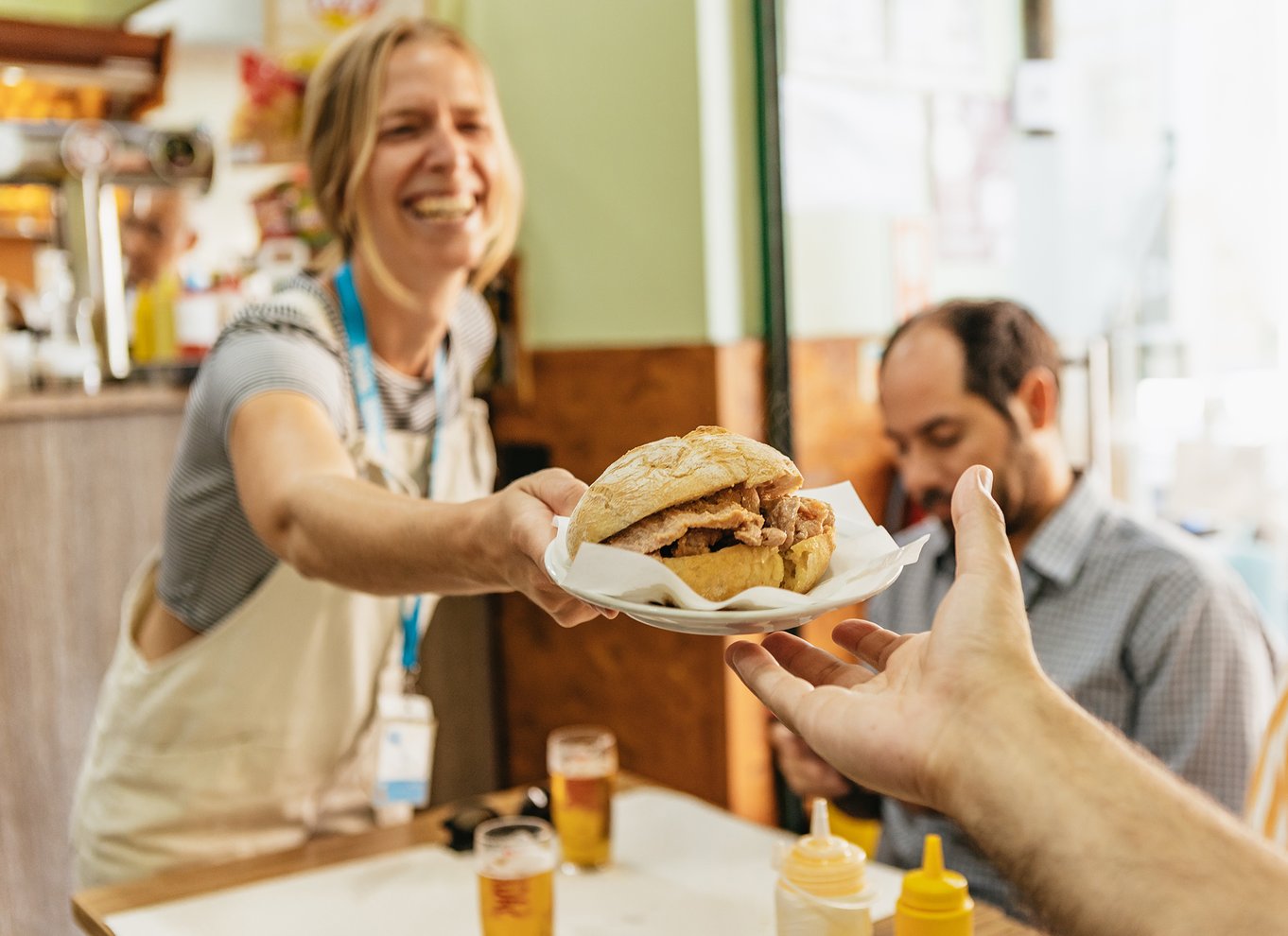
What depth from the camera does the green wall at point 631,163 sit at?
250 centimetres

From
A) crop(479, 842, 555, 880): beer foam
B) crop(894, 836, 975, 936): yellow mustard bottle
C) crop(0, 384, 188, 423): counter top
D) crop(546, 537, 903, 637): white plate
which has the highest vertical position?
crop(0, 384, 188, 423): counter top

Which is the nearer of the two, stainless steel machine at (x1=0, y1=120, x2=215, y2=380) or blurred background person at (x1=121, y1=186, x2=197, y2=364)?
stainless steel machine at (x1=0, y1=120, x2=215, y2=380)

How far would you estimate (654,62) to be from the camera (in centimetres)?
254

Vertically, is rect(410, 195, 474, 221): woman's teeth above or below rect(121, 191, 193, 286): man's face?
below

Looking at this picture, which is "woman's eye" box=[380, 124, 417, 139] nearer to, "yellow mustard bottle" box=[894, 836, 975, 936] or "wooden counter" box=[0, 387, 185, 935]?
"yellow mustard bottle" box=[894, 836, 975, 936]

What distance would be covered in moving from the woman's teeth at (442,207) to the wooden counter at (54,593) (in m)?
1.22

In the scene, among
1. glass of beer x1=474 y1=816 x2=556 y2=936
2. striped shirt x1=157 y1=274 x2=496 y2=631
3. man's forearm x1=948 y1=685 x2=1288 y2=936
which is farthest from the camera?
striped shirt x1=157 y1=274 x2=496 y2=631

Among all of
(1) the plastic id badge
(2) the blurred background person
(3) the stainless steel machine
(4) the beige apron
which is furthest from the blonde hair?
(2) the blurred background person

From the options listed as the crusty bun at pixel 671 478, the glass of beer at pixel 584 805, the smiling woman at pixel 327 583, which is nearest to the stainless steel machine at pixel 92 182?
the smiling woman at pixel 327 583

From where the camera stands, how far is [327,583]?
4.97ft

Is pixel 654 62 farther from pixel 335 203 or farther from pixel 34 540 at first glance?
pixel 34 540

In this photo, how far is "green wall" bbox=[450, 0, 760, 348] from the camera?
98.3 inches

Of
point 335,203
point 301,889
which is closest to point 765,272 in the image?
point 335,203

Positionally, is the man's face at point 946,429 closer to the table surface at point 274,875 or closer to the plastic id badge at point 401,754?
the table surface at point 274,875
